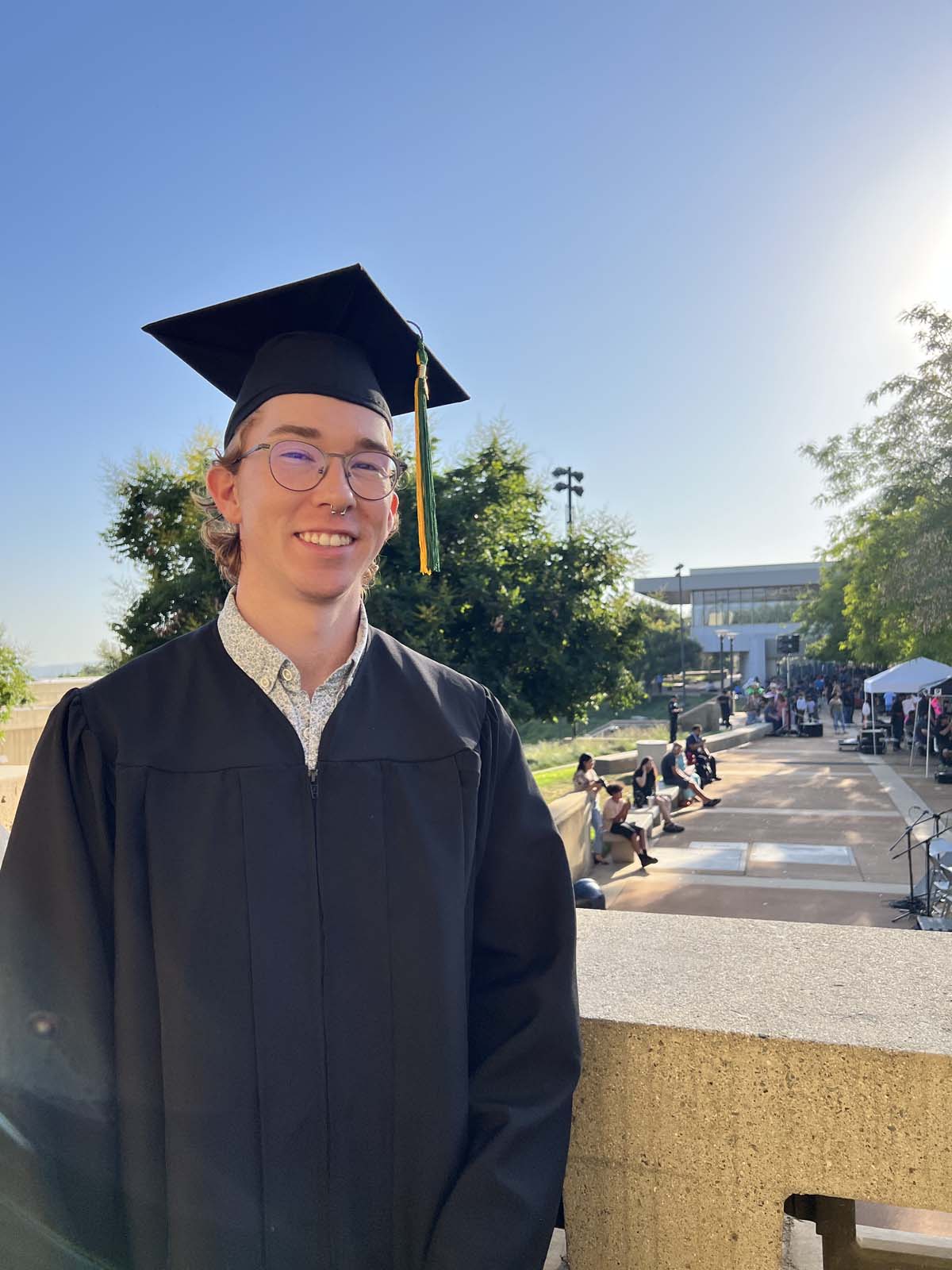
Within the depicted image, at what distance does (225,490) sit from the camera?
5.69 feet

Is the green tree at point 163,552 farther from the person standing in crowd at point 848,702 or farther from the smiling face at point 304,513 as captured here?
the person standing in crowd at point 848,702

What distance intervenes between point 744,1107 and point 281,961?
82 centimetres

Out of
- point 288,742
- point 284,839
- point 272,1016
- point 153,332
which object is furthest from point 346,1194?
point 153,332

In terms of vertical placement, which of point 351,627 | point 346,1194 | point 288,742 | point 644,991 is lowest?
point 346,1194

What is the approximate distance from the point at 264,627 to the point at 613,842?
10.3 meters

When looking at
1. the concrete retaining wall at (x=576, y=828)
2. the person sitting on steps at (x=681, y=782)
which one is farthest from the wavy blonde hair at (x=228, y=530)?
Answer: the person sitting on steps at (x=681, y=782)

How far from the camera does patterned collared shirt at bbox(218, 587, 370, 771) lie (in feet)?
5.10

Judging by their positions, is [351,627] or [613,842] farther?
[613,842]

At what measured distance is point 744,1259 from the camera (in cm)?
156

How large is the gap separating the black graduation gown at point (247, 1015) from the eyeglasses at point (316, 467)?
37 cm

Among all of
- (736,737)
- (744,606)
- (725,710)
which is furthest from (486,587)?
(744,606)

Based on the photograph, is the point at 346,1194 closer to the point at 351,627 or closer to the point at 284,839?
the point at 284,839

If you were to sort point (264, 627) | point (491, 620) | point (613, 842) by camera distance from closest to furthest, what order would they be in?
1. point (264, 627)
2. point (613, 842)
3. point (491, 620)

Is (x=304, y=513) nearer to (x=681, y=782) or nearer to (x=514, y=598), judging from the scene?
(x=514, y=598)
